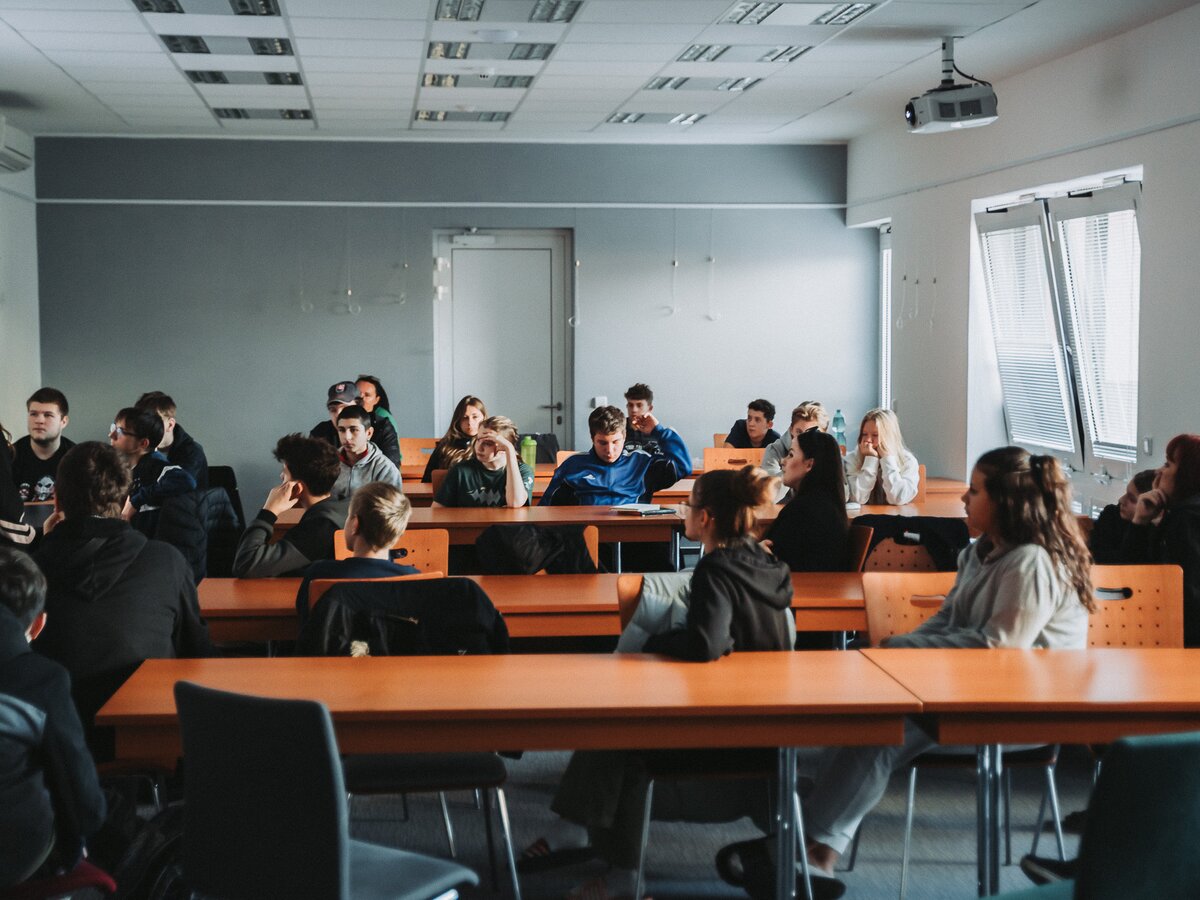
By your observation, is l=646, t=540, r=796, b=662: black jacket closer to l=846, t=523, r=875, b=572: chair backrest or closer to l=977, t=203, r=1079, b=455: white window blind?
l=846, t=523, r=875, b=572: chair backrest

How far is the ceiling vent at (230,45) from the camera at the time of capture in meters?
6.88

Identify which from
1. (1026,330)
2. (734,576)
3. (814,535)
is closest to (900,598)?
(734,576)

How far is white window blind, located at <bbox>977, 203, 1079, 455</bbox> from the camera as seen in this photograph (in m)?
7.79

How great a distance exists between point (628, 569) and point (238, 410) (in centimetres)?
487

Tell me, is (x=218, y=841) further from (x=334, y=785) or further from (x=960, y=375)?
(x=960, y=375)

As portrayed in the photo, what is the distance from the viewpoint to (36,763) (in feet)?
8.16

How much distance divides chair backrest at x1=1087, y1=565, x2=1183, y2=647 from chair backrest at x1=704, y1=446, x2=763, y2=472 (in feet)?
14.6

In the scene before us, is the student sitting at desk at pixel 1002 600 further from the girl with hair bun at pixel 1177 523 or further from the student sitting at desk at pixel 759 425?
the student sitting at desk at pixel 759 425

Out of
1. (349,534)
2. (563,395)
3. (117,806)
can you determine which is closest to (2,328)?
(563,395)

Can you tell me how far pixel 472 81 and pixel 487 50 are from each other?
3.28 ft

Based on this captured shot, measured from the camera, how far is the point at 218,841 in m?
2.46

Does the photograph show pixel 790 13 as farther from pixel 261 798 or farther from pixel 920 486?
pixel 261 798

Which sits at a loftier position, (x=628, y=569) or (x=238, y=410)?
(x=238, y=410)

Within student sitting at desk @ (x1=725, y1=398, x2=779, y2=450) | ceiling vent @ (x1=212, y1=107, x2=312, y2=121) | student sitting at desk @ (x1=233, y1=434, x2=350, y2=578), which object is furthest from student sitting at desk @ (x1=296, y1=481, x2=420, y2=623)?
ceiling vent @ (x1=212, y1=107, x2=312, y2=121)
